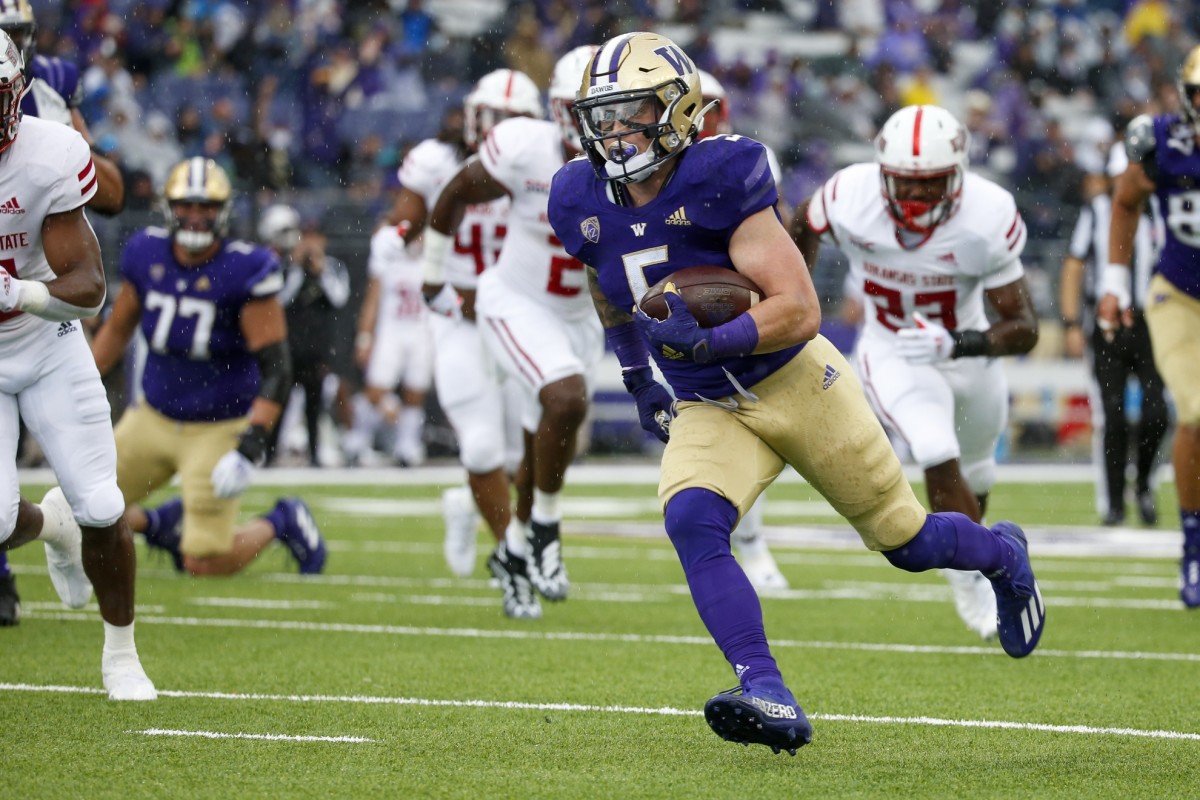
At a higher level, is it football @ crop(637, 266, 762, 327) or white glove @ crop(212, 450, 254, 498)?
football @ crop(637, 266, 762, 327)

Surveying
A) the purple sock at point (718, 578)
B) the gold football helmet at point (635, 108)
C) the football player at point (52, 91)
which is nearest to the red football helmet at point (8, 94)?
the football player at point (52, 91)

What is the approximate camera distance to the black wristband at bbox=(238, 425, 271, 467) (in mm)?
6797

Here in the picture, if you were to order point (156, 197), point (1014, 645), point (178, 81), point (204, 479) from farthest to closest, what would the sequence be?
1. point (178, 81)
2. point (156, 197)
3. point (204, 479)
4. point (1014, 645)

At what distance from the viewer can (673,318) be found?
12.7 feet

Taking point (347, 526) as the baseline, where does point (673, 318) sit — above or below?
above

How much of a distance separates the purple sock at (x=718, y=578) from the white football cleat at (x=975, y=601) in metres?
2.32

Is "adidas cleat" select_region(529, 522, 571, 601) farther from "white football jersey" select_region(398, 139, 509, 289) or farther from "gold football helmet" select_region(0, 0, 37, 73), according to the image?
"gold football helmet" select_region(0, 0, 37, 73)

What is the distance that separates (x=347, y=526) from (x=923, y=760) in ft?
21.9

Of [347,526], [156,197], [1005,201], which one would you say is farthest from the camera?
[156,197]

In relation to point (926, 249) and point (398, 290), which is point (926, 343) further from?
point (398, 290)

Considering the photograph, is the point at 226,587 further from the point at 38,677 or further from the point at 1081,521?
the point at 1081,521

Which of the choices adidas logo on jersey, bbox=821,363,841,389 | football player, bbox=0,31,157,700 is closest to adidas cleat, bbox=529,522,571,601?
football player, bbox=0,31,157,700

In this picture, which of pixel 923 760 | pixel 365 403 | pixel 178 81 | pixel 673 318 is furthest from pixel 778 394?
pixel 178 81

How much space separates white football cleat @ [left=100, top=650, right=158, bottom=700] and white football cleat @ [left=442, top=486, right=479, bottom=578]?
10.2ft
